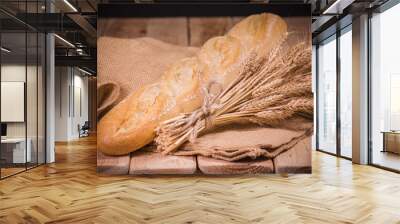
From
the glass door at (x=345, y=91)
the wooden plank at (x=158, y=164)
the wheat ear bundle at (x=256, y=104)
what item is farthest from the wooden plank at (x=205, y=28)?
the glass door at (x=345, y=91)

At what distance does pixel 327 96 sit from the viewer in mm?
9945

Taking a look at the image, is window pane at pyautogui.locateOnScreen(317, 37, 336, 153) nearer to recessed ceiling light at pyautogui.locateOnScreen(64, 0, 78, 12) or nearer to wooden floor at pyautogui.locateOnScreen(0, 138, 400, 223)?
wooden floor at pyautogui.locateOnScreen(0, 138, 400, 223)

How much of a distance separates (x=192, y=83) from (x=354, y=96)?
369 cm

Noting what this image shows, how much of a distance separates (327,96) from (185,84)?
512 centimetres

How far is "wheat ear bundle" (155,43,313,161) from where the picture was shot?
6.26 meters

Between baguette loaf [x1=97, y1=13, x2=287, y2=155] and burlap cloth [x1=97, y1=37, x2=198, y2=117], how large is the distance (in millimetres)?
121

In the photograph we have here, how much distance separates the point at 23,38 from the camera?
6.75m

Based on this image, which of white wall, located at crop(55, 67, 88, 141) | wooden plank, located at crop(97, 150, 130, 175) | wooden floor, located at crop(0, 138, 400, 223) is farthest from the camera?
white wall, located at crop(55, 67, 88, 141)

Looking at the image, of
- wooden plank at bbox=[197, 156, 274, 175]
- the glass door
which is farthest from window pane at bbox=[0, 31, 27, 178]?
the glass door

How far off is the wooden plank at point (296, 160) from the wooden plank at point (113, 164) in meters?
2.51

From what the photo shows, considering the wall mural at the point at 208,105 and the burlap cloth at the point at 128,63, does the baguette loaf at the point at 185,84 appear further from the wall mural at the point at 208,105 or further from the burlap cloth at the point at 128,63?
the burlap cloth at the point at 128,63

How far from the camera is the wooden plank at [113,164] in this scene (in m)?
6.31

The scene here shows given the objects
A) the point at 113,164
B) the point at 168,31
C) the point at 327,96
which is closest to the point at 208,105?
the point at 168,31

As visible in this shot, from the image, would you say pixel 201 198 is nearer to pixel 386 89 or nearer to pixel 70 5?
pixel 70 5
